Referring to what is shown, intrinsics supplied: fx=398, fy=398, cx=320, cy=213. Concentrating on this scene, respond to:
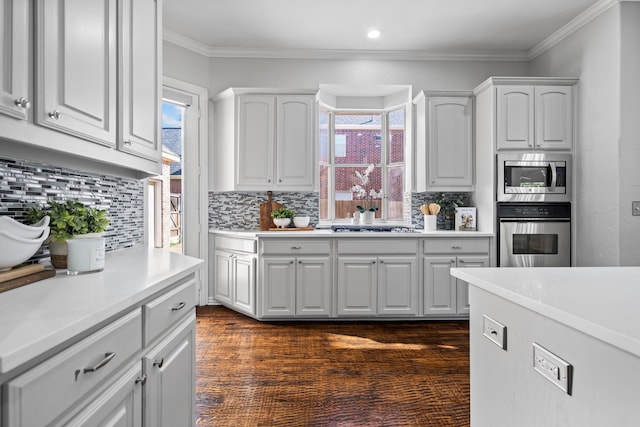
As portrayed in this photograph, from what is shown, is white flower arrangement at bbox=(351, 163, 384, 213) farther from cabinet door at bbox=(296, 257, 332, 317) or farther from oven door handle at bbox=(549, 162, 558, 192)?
oven door handle at bbox=(549, 162, 558, 192)

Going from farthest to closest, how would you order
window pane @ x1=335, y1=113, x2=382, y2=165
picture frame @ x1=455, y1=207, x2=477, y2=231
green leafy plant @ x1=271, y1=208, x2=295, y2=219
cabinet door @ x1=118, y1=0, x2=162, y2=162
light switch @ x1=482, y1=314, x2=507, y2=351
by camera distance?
window pane @ x1=335, y1=113, x2=382, y2=165, green leafy plant @ x1=271, y1=208, x2=295, y2=219, picture frame @ x1=455, y1=207, x2=477, y2=231, cabinet door @ x1=118, y1=0, x2=162, y2=162, light switch @ x1=482, y1=314, x2=507, y2=351

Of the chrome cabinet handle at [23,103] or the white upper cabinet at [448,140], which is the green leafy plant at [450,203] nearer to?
the white upper cabinet at [448,140]

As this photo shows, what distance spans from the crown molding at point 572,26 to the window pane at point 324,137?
234cm

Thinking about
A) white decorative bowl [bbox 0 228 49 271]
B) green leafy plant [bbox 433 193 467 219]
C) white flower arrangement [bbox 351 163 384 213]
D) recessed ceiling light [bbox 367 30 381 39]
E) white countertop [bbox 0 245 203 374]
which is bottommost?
white countertop [bbox 0 245 203 374]

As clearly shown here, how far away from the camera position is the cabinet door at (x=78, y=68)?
121 centimetres

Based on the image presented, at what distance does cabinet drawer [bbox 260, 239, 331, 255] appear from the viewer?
3756 mm

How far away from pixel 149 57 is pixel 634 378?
226 centimetres

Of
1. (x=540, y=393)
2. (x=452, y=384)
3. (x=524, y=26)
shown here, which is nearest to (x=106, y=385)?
(x=540, y=393)

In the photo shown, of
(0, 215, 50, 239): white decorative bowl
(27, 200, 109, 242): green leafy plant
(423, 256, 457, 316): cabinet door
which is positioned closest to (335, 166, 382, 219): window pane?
(423, 256, 457, 316): cabinet door

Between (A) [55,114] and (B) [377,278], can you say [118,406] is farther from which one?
(B) [377,278]

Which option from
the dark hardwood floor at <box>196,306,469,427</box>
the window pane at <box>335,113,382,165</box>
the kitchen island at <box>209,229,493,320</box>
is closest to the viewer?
the dark hardwood floor at <box>196,306,469,427</box>

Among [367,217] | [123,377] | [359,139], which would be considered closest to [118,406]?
[123,377]

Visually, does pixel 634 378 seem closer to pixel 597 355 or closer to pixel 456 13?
pixel 597 355

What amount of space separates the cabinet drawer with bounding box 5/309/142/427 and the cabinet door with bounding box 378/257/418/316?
289cm
